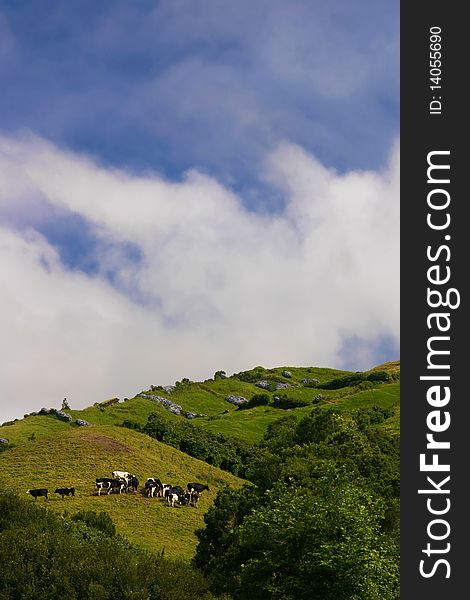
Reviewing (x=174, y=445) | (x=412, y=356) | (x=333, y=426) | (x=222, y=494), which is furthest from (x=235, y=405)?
(x=412, y=356)

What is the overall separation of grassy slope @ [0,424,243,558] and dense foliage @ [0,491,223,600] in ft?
64.9

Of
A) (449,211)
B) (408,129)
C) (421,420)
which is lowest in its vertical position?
(421,420)

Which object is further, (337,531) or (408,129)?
(337,531)

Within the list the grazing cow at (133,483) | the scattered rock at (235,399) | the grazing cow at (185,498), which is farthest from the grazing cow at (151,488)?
the scattered rock at (235,399)

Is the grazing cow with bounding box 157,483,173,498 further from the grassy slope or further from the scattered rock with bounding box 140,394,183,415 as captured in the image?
the scattered rock with bounding box 140,394,183,415

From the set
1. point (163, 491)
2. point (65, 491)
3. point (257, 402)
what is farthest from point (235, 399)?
point (65, 491)

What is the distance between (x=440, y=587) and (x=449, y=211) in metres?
10.00

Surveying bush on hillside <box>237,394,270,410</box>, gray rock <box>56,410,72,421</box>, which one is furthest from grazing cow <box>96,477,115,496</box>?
bush on hillside <box>237,394,270,410</box>

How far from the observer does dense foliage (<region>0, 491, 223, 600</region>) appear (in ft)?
100

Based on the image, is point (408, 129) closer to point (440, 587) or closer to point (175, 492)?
point (440, 587)

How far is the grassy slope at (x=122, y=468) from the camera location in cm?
5850

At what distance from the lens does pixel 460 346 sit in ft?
57.0

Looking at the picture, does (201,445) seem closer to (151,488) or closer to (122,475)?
(122,475)

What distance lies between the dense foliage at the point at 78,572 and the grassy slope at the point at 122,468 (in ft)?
64.9
